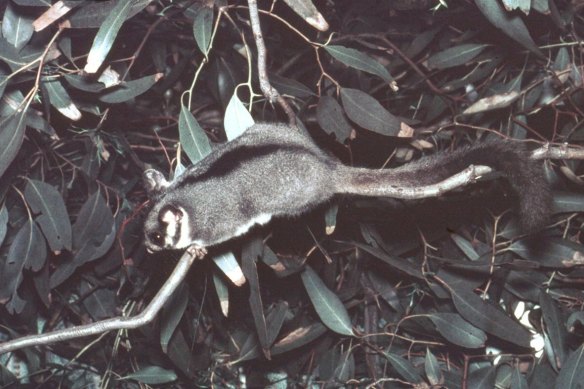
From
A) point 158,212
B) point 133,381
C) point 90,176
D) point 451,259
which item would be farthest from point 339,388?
point 90,176

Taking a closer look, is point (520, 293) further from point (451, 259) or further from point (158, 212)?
point (158, 212)

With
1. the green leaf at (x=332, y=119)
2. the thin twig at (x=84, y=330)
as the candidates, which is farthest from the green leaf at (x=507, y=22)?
the thin twig at (x=84, y=330)

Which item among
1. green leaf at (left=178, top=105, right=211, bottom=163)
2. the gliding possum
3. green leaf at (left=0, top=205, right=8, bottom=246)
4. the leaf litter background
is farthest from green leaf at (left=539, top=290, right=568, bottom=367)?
green leaf at (left=0, top=205, right=8, bottom=246)

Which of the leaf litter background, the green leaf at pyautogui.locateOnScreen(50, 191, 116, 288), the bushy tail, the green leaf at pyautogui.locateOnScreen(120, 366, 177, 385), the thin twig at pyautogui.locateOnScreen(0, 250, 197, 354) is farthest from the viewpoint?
the green leaf at pyautogui.locateOnScreen(120, 366, 177, 385)

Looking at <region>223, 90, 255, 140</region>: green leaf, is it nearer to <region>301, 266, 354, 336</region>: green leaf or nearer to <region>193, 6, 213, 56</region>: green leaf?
<region>193, 6, 213, 56</region>: green leaf

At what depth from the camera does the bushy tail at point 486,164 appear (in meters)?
2.25

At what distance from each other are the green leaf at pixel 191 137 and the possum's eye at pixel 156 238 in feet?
1.11

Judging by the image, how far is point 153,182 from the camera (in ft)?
9.20

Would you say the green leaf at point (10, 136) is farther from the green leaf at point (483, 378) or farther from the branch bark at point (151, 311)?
the green leaf at point (483, 378)

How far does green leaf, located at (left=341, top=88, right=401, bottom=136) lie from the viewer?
270cm

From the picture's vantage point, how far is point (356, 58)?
2770 millimetres

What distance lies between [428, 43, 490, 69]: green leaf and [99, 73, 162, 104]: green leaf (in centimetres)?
137

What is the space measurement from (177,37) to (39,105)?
0.77 m

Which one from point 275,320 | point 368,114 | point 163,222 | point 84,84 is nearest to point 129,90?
point 84,84
